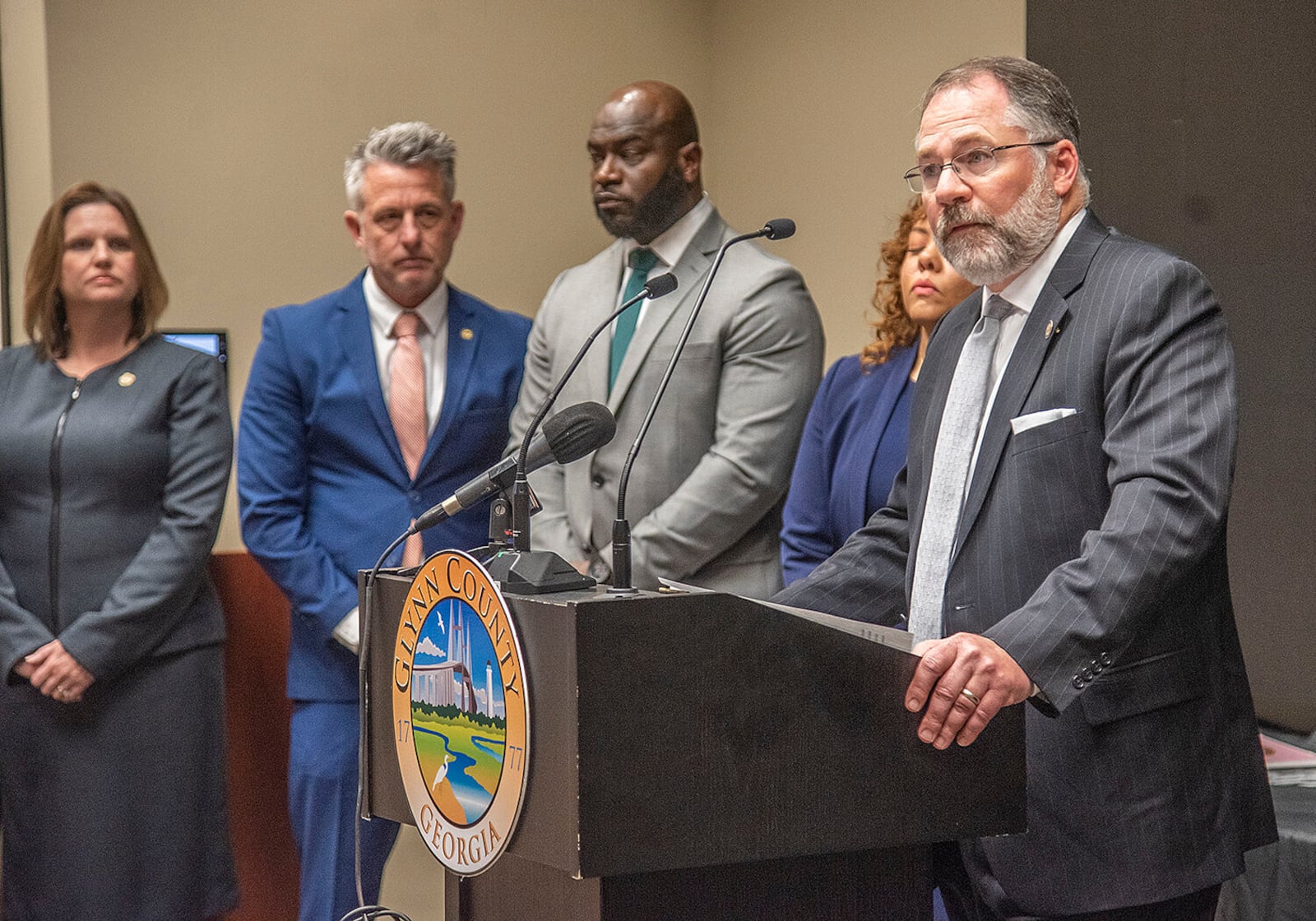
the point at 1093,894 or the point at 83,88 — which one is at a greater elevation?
the point at 83,88

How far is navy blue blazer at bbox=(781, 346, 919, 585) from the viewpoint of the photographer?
298 cm

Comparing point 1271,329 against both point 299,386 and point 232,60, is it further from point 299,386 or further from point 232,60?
point 232,60

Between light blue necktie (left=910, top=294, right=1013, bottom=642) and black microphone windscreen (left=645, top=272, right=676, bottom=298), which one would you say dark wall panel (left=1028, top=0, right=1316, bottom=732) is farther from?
black microphone windscreen (left=645, top=272, right=676, bottom=298)

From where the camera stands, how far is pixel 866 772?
1.48 meters

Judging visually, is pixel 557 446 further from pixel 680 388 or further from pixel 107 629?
pixel 107 629

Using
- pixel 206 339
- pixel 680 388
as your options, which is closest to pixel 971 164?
pixel 680 388

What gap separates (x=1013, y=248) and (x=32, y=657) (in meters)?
2.28

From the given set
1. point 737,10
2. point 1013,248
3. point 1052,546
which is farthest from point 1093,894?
point 737,10

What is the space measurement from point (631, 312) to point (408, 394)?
1.65 ft

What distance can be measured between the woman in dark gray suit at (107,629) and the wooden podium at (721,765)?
200 centimetres

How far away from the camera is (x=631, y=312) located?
3221mm

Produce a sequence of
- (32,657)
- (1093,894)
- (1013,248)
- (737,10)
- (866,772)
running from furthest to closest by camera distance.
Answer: (737,10) < (32,657) < (1013,248) < (1093,894) < (866,772)

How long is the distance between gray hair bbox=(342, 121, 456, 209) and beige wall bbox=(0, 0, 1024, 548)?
1.63m

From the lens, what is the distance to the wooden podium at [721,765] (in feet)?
4.50
